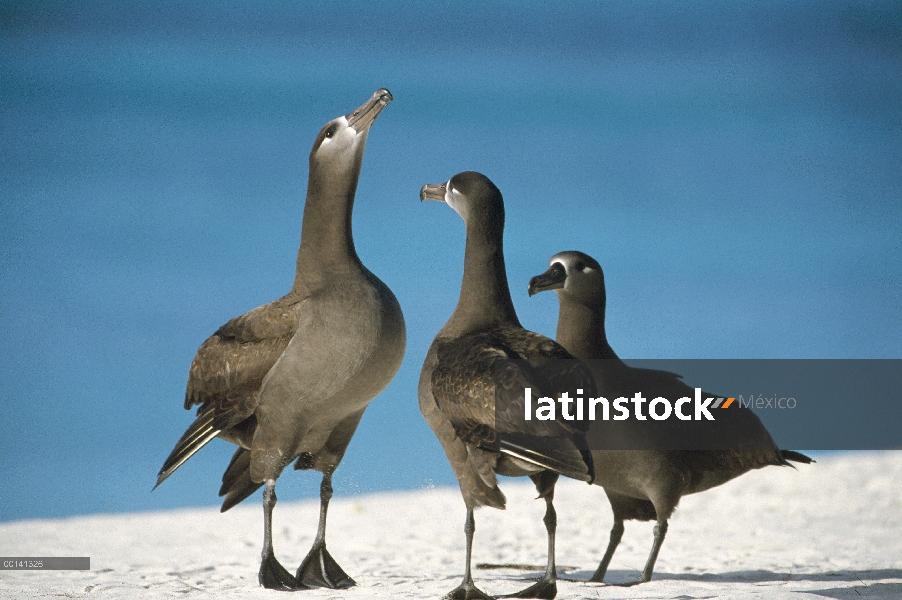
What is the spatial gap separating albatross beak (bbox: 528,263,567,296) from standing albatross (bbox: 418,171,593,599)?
0.71 meters

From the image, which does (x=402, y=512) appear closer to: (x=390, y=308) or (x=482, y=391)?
(x=390, y=308)

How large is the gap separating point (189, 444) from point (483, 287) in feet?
8.59

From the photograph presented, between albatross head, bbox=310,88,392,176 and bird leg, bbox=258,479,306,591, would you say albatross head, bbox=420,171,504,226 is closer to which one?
albatross head, bbox=310,88,392,176

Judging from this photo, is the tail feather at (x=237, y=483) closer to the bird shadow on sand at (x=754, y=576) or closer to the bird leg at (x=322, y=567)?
the bird leg at (x=322, y=567)

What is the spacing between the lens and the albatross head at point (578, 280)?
7613 mm

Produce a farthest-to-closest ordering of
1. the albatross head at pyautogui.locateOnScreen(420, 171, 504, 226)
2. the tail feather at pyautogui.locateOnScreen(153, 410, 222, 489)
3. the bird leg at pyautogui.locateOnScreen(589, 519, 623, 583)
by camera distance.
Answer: the bird leg at pyautogui.locateOnScreen(589, 519, 623, 583), the tail feather at pyautogui.locateOnScreen(153, 410, 222, 489), the albatross head at pyautogui.locateOnScreen(420, 171, 504, 226)

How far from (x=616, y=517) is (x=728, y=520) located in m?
6.68

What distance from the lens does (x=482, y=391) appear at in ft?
19.2

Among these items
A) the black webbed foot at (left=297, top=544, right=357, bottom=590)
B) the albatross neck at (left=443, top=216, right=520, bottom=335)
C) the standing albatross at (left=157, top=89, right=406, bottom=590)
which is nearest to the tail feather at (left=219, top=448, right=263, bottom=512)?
the standing albatross at (left=157, top=89, right=406, bottom=590)

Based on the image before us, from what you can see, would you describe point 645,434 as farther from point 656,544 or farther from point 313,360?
point 313,360

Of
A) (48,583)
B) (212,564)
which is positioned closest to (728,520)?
(212,564)

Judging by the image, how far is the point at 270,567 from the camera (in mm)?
7168

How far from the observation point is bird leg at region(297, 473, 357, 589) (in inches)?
297

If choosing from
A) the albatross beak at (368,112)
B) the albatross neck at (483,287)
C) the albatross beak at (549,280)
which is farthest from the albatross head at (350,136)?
the albatross beak at (549,280)
